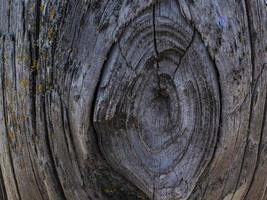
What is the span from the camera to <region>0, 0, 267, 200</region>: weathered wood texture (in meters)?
2.17

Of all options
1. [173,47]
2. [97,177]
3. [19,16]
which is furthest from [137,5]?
[97,177]

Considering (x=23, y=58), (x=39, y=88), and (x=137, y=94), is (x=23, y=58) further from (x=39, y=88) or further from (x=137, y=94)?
(x=137, y=94)

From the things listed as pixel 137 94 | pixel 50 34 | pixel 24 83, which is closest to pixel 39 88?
pixel 24 83

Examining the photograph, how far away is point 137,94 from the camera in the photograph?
2.19m

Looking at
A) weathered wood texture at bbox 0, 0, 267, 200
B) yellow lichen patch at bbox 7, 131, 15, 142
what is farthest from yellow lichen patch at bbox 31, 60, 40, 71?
yellow lichen patch at bbox 7, 131, 15, 142

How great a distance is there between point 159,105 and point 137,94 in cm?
10

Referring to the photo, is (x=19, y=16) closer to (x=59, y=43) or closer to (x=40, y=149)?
(x=59, y=43)

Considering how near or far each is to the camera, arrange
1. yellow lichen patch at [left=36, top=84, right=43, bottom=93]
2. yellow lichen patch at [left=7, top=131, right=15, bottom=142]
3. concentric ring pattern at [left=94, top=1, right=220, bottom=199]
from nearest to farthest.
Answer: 1. concentric ring pattern at [left=94, top=1, right=220, bottom=199]
2. yellow lichen patch at [left=36, top=84, right=43, bottom=93]
3. yellow lichen patch at [left=7, top=131, right=15, bottom=142]

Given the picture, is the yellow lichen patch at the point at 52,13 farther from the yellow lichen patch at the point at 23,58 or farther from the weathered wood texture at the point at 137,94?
the yellow lichen patch at the point at 23,58

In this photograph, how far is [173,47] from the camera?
2180 millimetres

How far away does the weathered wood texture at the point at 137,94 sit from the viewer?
2.17 meters

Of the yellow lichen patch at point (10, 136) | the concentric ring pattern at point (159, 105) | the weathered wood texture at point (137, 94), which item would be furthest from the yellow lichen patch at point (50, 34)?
the yellow lichen patch at point (10, 136)

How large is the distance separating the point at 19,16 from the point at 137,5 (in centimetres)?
48

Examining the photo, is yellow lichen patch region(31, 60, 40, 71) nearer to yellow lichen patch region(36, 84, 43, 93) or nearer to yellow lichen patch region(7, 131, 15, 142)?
yellow lichen patch region(36, 84, 43, 93)
